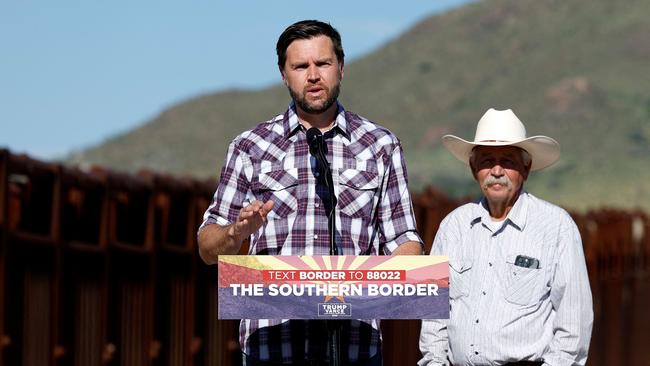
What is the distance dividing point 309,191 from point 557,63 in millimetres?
144355

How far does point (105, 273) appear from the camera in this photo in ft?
32.3

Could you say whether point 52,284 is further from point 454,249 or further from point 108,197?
point 454,249

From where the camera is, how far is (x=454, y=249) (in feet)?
21.6

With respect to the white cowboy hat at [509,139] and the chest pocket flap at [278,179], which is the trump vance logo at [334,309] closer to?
the chest pocket flap at [278,179]

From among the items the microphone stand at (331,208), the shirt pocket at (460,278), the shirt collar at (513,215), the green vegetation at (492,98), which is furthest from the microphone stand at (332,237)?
the green vegetation at (492,98)

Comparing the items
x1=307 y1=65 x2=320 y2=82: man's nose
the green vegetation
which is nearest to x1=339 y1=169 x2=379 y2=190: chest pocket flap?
x1=307 y1=65 x2=320 y2=82: man's nose

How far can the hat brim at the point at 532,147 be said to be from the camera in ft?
21.4

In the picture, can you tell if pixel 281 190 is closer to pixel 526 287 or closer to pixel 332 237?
pixel 332 237

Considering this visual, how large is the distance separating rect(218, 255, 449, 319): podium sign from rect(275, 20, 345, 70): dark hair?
830 mm

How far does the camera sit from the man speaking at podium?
5.68 meters

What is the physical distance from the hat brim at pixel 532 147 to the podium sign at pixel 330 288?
1383mm

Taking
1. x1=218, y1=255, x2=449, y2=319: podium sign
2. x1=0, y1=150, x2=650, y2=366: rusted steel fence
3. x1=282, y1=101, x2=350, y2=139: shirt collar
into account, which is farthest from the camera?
x1=0, y1=150, x2=650, y2=366: rusted steel fence

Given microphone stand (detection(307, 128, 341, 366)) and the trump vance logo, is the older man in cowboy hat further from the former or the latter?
the trump vance logo

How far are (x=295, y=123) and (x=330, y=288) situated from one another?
2.82ft
